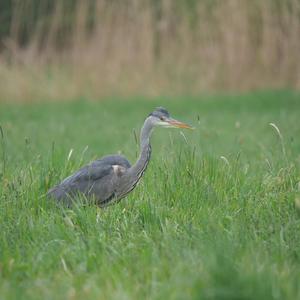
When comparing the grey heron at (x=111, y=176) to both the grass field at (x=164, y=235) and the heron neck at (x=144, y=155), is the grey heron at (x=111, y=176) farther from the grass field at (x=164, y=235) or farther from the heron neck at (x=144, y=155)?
the grass field at (x=164, y=235)

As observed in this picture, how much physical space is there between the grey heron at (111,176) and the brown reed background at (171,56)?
8.43 m

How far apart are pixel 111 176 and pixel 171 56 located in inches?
352

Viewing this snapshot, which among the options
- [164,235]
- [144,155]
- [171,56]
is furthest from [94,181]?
[171,56]

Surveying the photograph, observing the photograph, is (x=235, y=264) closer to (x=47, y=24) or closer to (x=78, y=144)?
(x=78, y=144)

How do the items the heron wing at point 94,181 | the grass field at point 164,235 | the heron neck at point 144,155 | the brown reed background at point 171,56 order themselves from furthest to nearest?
the brown reed background at point 171,56
the heron neck at point 144,155
the heron wing at point 94,181
the grass field at point 164,235

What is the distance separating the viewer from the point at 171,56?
14578mm

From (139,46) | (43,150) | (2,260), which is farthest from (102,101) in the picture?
(2,260)

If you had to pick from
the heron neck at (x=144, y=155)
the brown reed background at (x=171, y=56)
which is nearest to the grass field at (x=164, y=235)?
the heron neck at (x=144, y=155)

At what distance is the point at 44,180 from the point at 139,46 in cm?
896

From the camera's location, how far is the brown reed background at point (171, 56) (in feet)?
47.0

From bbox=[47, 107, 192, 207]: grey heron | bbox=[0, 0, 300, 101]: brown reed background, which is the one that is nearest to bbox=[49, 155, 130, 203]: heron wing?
bbox=[47, 107, 192, 207]: grey heron

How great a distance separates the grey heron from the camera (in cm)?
579

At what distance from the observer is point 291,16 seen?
14.1 m

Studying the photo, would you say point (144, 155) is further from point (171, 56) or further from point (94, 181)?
point (171, 56)
